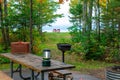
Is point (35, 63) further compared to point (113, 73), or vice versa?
point (113, 73)

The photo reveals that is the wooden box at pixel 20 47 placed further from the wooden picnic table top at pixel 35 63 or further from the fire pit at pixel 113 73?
the fire pit at pixel 113 73

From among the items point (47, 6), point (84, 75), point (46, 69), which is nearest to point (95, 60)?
point (84, 75)

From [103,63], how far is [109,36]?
2.21m

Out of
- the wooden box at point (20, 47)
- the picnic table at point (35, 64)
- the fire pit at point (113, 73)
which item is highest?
the wooden box at point (20, 47)

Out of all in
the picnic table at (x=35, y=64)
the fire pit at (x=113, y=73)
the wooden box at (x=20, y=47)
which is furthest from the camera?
the wooden box at (x=20, y=47)

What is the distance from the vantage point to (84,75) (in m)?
8.27

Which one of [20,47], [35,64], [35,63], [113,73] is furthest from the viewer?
[20,47]

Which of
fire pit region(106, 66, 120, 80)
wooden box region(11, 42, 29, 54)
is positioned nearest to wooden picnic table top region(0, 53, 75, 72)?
wooden box region(11, 42, 29, 54)

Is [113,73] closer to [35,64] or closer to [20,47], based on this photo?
[35,64]

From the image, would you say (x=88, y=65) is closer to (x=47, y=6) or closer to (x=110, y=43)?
(x=110, y=43)

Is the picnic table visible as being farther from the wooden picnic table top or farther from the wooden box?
the wooden box

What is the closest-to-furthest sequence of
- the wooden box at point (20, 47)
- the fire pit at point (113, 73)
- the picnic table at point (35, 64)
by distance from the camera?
the picnic table at point (35, 64) → the fire pit at point (113, 73) → the wooden box at point (20, 47)

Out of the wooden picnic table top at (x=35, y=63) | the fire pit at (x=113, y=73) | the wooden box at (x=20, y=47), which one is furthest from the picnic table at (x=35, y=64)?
the fire pit at (x=113, y=73)

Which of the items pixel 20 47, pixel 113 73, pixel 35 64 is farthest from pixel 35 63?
pixel 113 73
